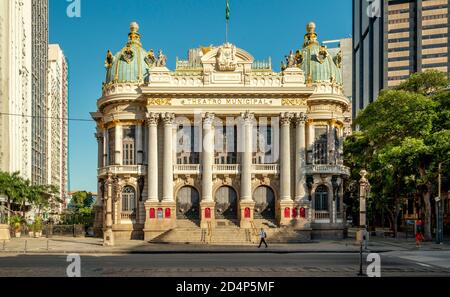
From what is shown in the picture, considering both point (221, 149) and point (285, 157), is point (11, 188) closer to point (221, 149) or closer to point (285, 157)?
point (221, 149)

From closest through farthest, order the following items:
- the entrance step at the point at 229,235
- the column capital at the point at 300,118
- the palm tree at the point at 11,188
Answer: the entrance step at the point at 229,235
the column capital at the point at 300,118
the palm tree at the point at 11,188

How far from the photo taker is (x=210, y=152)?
58.6 m

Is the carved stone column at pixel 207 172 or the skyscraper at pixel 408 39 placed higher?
the skyscraper at pixel 408 39

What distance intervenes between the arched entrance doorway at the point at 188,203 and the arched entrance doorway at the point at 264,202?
6540mm

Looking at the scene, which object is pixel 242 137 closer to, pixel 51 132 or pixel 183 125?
pixel 183 125

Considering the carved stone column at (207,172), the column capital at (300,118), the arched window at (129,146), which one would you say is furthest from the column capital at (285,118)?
the arched window at (129,146)

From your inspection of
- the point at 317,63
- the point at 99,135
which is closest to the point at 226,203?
the point at 317,63

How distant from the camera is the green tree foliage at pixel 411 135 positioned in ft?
157

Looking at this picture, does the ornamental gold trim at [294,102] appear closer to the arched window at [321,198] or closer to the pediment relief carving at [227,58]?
the pediment relief carving at [227,58]

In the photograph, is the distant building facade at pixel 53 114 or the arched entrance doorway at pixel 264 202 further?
the distant building facade at pixel 53 114

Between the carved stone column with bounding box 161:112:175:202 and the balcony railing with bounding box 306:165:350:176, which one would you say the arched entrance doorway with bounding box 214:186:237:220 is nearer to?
the carved stone column with bounding box 161:112:175:202

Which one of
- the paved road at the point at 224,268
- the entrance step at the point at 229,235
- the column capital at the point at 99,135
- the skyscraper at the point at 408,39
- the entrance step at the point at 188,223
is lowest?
the entrance step at the point at 229,235

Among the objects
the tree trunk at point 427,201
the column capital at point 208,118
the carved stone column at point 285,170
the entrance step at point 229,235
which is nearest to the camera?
the tree trunk at point 427,201
